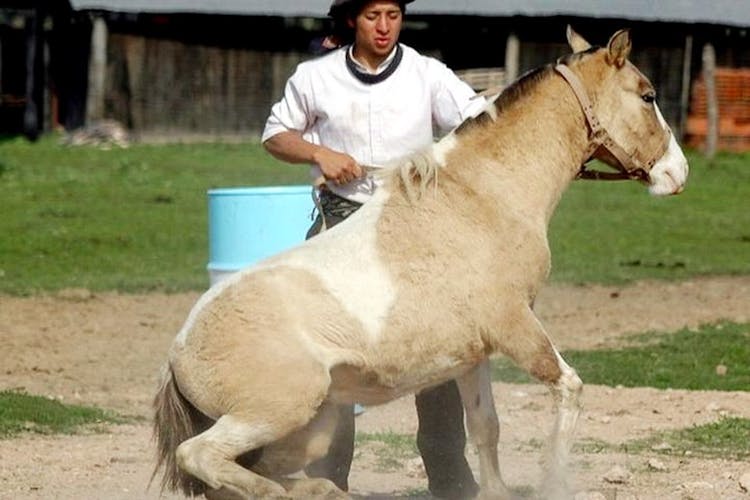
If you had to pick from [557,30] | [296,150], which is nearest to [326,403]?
[296,150]

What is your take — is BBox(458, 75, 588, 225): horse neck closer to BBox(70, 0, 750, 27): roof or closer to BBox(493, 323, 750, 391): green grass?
BBox(493, 323, 750, 391): green grass

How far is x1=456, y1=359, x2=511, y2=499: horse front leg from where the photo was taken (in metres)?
6.27

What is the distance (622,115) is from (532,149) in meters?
0.35

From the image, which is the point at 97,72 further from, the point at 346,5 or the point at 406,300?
the point at 406,300

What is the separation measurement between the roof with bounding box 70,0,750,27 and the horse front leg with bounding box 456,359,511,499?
2410cm

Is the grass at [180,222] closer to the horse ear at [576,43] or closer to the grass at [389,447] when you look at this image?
the grass at [389,447]

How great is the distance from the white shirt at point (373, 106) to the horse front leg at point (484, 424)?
2.51 ft

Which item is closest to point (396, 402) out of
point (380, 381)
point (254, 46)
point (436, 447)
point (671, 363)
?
point (671, 363)

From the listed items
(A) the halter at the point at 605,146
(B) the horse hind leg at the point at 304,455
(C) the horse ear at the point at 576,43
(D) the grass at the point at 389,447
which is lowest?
(D) the grass at the point at 389,447

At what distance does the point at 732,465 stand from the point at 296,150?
8.09 ft

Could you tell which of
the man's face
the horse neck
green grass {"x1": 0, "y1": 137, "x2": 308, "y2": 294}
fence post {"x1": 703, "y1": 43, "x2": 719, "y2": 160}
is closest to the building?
fence post {"x1": 703, "y1": 43, "x2": 719, "y2": 160}

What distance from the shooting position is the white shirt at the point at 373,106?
6.34 m

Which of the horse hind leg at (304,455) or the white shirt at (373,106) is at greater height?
the white shirt at (373,106)

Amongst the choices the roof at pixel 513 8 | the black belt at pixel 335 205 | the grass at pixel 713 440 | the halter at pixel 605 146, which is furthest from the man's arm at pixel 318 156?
the roof at pixel 513 8
